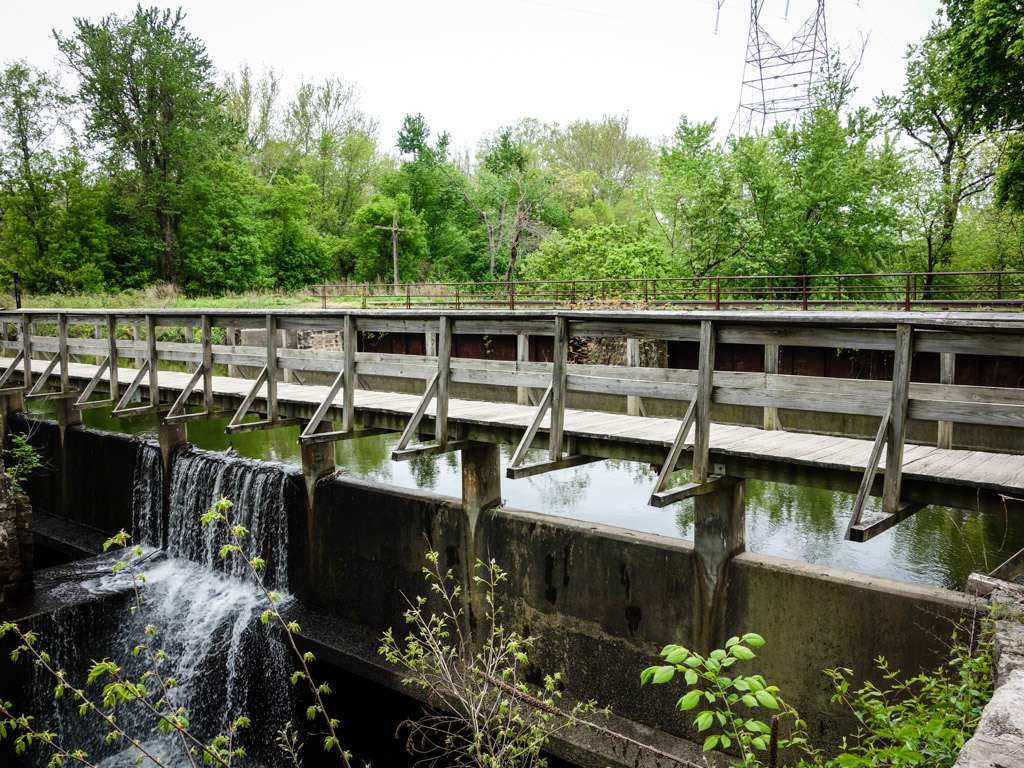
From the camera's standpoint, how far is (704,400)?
5391 mm

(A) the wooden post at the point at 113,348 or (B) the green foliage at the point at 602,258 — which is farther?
(B) the green foliage at the point at 602,258

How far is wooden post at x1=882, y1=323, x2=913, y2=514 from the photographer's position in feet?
15.2

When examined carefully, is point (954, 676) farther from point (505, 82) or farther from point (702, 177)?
point (505, 82)

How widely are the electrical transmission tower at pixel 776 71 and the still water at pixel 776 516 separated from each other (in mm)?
19729

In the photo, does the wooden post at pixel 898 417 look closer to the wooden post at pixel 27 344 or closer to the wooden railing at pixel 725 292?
the wooden post at pixel 27 344

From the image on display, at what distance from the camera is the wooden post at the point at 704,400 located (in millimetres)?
5383

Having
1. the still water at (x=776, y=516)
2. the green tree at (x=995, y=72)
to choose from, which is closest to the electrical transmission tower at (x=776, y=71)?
the green tree at (x=995, y=72)

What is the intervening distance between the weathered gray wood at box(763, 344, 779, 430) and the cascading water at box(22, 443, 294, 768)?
222 inches

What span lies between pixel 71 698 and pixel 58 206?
33.2m

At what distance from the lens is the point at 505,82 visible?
13950 centimetres

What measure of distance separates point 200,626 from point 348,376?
3849 mm

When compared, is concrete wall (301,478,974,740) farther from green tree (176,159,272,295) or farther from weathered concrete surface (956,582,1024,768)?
green tree (176,159,272,295)

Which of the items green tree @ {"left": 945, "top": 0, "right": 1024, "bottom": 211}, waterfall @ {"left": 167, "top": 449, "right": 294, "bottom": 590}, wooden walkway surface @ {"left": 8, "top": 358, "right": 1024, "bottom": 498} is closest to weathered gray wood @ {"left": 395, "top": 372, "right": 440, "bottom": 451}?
wooden walkway surface @ {"left": 8, "top": 358, "right": 1024, "bottom": 498}

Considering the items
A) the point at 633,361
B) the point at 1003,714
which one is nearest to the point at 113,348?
the point at 633,361
